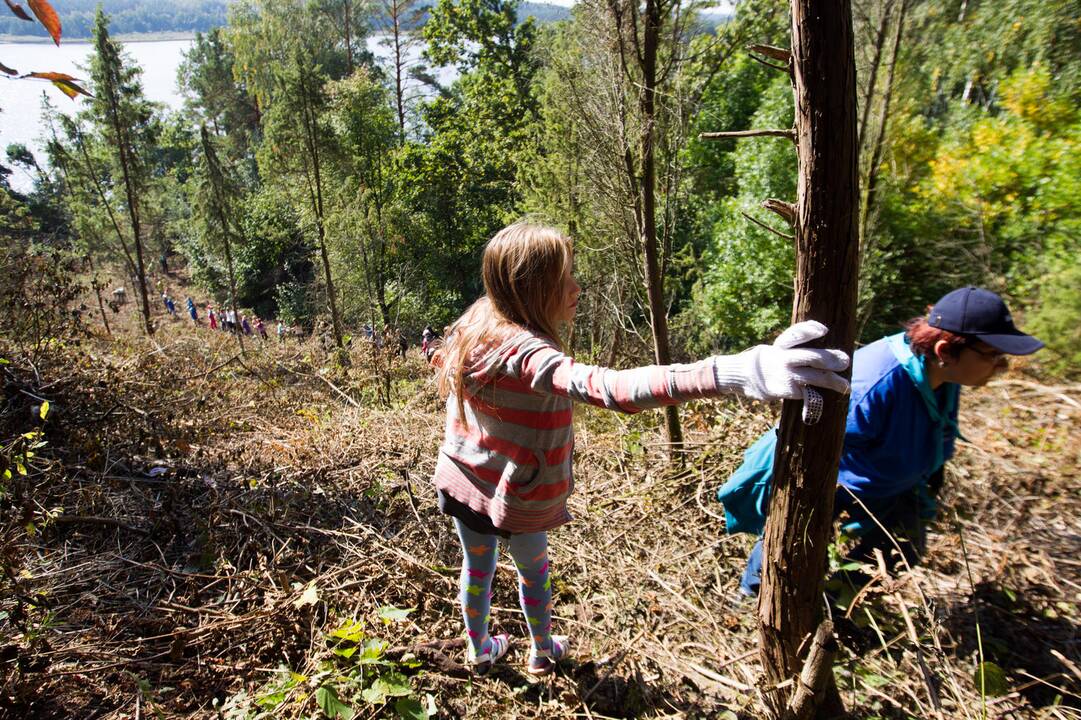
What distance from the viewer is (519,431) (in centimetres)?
166

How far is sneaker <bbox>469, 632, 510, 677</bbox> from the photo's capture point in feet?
6.98

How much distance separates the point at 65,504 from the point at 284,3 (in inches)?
927

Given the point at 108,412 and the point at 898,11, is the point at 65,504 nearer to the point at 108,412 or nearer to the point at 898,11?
the point at 108,412

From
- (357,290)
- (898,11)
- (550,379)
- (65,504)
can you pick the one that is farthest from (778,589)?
(357,290)

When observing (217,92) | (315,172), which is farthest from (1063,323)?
(217,92)

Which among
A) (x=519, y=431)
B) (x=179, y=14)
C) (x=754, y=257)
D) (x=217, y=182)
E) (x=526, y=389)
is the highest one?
(x=179, y=14)

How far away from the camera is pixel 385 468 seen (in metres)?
3.60

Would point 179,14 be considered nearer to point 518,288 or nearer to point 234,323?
point 234,323

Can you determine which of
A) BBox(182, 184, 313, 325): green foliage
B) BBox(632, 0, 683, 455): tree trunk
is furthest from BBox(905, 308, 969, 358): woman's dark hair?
BBox(182, 184, 313, 325): green foliage

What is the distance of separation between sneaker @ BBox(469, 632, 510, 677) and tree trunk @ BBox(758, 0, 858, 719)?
3.23 feet

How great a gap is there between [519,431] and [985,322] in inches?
65.1

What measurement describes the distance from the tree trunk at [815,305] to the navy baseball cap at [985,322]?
748 millimetres

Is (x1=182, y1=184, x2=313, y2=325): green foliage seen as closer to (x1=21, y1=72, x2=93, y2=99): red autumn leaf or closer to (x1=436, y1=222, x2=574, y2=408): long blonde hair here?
(x1=436, y1=222, x2=574, y2=408): long blonde hair

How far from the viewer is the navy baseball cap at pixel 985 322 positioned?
185 centimetres
